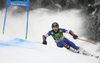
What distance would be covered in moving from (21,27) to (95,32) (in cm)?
673

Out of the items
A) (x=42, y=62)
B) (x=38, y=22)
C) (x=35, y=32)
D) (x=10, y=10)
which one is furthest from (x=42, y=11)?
(x=42, y=62)

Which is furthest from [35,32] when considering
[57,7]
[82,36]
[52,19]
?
[82,36]

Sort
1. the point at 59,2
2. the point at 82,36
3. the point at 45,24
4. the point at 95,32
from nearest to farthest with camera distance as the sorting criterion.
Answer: the point at 95,32 → the point at 82,36 → the point at 45,24 → the point at 59,2

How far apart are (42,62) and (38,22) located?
10.9 meters

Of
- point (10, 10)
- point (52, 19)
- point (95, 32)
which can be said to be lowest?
point (95, 32)

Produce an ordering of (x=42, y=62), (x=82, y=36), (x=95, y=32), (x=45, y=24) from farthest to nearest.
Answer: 1. (x=45, y=24)
2. (x=82, y=36)
3. (x=95, y=32)
4. (x=42, y=62)

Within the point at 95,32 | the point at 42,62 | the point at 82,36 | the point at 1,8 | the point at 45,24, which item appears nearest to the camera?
the point at 42,62

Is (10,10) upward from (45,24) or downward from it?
upward

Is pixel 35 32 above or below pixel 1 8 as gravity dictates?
below

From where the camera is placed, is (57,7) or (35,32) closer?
(35,32)

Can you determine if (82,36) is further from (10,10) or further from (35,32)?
(10,10)

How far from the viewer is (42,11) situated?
13469mm

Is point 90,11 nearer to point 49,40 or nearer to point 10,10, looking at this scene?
point 49,40

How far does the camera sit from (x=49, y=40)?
10344 mm
